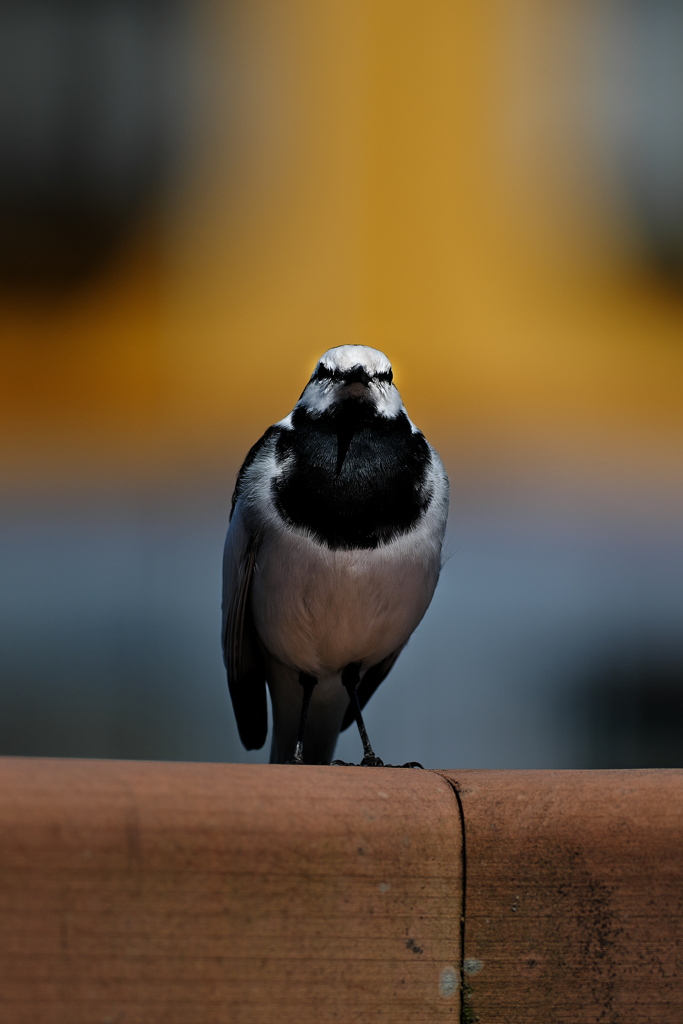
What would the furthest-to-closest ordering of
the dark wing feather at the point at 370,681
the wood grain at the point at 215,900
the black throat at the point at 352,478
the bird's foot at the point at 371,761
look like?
the dark wing feather at the point at 370,681
the bird's foot at the point at 371,761
the black throat at the point at 352,478
the wood grain at the point at 215,900

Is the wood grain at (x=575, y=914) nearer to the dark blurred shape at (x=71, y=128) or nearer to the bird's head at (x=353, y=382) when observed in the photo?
the bird's head at (x=353, y=382)

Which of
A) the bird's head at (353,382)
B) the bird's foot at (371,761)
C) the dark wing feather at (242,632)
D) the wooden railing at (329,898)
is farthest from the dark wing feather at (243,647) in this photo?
the wooden railing at (329,898)

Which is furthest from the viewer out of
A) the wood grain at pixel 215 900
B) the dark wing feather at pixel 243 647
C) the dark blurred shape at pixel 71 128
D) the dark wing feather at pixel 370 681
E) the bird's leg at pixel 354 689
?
the dark blurred shape at pixel 71 128

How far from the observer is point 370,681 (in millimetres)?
3664

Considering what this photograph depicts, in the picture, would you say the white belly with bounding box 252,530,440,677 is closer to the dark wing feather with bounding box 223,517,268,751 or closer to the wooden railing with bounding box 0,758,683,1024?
the dark wing feather with bounding box 223,517,268,751

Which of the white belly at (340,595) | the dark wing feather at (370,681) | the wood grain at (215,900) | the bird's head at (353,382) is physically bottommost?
the dark wing feather at (370,681)

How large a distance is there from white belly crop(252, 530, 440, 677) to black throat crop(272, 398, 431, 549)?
0.05 m

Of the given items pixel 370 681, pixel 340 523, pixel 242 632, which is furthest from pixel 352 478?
pixel 370 681

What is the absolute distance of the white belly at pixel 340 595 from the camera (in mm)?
2877

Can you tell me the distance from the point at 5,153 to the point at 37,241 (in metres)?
0.52

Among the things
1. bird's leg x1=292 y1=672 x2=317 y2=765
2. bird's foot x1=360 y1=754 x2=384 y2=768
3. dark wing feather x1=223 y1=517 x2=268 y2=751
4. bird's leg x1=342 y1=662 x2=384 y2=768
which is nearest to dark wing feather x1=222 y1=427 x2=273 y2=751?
dark wing feather x1=223 y1=517 x2=268 y2=751

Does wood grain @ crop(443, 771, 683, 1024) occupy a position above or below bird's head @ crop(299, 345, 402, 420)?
below

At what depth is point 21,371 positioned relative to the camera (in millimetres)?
6090

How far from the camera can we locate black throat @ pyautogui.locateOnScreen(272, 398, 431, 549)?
9.39ft
